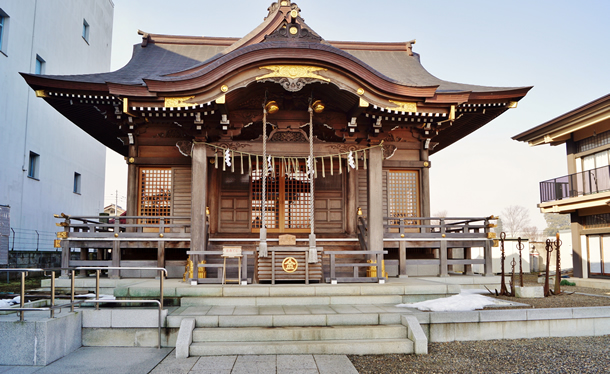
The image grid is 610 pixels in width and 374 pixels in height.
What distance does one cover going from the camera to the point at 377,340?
6805mm

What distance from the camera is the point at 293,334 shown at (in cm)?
683

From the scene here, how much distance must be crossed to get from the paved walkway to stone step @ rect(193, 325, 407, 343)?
448 mm

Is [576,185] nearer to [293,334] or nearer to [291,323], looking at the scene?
[291,323]

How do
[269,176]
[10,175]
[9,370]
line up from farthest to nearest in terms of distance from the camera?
[10,175]
[269,176]
[9,370]

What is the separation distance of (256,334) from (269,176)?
7142mm

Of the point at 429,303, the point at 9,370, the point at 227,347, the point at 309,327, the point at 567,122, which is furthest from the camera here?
the point at 567,122

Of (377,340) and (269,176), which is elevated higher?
(269,176)

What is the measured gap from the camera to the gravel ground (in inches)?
234

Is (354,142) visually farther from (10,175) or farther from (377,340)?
(10,175)

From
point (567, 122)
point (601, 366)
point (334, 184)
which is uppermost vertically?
point (567, 122)

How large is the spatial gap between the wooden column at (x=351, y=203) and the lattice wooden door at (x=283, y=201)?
1192 millimetres

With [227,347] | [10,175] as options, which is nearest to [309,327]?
[227,347]

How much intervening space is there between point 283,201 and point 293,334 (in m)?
6.82

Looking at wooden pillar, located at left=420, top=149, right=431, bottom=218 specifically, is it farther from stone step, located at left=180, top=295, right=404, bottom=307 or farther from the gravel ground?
the gravel ground
